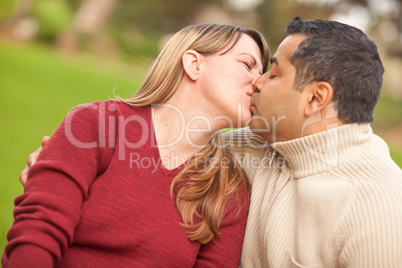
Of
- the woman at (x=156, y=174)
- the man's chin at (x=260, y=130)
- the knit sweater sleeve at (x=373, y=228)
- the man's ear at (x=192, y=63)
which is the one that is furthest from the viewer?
the man's ear at (x=192, y=63)

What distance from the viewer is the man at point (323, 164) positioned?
150 centimetres

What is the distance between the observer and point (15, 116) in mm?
6793

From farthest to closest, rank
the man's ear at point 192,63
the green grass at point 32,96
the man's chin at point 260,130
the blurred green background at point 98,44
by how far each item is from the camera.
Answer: the blurred green background at point 98,44 < the green grass at point 32,96 < the man's ear at point 192,63 < the man's chin at point 260,130

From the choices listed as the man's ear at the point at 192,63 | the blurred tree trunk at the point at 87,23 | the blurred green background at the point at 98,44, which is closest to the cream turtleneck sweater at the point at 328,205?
the man's ear at the point at 192,63

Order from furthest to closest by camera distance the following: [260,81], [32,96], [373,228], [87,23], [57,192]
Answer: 1. [87,23]
2. [32,96]
3. [260,81]
4. [57,192]
5. [373,228]

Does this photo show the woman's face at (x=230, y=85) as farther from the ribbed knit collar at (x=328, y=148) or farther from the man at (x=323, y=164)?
the ribbed knit collar at (x=328, y=148)

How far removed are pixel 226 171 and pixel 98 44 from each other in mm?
11615

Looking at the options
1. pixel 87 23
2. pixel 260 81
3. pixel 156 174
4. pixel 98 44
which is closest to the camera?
pixel 156 174

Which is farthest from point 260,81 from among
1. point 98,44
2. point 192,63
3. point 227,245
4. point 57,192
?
point 98,44

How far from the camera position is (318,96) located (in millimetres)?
1772

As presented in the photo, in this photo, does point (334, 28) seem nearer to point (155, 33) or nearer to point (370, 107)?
point (370, 107)

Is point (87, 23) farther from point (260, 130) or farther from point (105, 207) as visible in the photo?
point (105, 207)

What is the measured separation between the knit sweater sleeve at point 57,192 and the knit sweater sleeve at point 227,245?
54cm

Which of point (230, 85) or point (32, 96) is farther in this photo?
point (32, 96)
